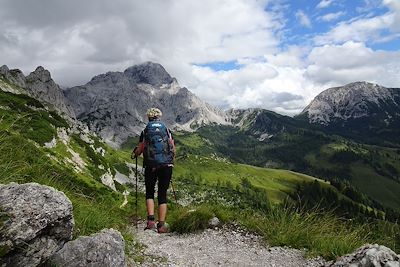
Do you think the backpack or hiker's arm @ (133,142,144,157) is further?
hiker's arm @ (133,142,144,157)

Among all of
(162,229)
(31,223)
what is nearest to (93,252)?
(31,223)

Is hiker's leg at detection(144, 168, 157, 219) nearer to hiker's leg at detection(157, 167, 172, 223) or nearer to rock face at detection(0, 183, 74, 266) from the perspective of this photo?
hiker's leg at detection(157, 167, 172, 223)

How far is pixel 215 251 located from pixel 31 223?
22.9ft

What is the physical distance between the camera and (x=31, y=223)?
6715 mm

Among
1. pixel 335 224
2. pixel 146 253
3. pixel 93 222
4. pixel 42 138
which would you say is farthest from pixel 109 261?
pixel 42 138

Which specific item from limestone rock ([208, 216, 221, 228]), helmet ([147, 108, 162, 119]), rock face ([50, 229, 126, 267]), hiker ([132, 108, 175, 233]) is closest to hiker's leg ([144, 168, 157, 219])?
hiker ([132, 108, 175, 233])

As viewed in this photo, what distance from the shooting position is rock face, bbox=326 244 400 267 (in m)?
7.96

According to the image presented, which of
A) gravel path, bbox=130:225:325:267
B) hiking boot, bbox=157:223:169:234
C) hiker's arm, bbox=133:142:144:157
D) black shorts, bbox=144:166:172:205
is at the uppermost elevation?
hiker's arm, bbox=133:142:144:157

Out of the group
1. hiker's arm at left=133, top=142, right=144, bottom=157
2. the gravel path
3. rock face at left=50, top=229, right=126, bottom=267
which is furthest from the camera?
hiker's arm at left=133, top=142, right=144, bottom=157

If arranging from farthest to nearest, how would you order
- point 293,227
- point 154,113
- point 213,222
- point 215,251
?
point 154,113 < point 213,222 < point 293,227 < point 215,251

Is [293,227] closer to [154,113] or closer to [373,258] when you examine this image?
[373,258]

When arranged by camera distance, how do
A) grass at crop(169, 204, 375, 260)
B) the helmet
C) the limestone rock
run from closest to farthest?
grass at crop(169, 204, 375, 260) → the limestone rock → the helmet

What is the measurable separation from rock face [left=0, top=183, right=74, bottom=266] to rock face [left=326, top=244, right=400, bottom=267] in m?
5.91

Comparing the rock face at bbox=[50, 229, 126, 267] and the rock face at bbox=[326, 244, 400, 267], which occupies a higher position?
the rock face at bbox=[50, 229, 126, 267]
